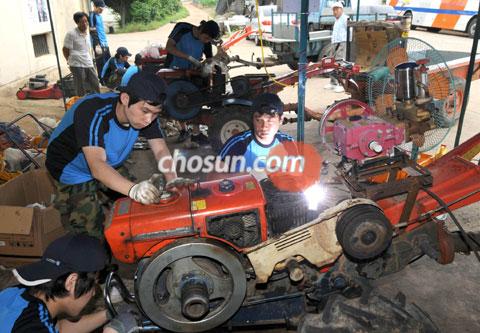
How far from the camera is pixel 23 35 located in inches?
385

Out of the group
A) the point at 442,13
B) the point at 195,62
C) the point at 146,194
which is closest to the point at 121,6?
the point at 442,13

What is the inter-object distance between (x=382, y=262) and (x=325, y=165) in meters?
0.74

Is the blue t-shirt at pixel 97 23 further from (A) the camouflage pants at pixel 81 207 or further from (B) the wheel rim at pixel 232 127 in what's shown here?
(A) the camouflage pants at pixel 81 207

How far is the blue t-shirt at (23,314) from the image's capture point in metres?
1.65

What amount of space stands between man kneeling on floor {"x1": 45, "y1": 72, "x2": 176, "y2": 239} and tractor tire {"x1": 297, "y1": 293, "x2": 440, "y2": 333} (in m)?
1.07

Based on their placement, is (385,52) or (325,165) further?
(385,52)

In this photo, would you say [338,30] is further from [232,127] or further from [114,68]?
[232,127]

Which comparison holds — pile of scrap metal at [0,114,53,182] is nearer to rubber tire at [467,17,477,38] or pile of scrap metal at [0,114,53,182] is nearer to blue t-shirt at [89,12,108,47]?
blue t-shirt at [89,12,108,47]

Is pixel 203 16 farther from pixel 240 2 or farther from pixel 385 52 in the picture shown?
pixel 385 52

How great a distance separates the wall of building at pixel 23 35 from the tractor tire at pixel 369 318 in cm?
887

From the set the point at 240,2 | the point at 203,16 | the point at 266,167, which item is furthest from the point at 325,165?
the point at 203,16

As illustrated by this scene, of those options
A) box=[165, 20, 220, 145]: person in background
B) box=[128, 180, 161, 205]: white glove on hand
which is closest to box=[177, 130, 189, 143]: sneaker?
box=[165, 20, 220, 145]: person in background

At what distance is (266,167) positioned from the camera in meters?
3.03

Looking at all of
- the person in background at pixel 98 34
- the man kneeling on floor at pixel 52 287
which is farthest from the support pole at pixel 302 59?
the person in background at pixel 98 34
